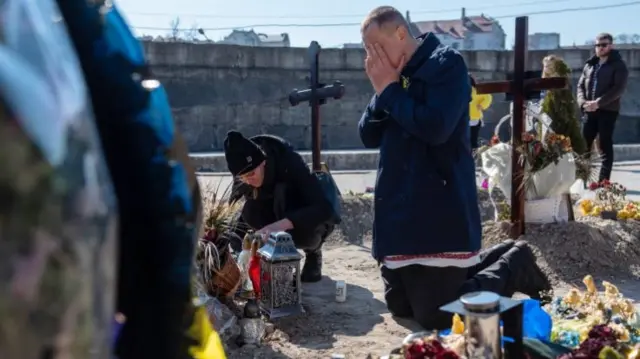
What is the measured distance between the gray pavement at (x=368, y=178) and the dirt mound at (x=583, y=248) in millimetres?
3450

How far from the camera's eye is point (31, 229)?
0.57 meters

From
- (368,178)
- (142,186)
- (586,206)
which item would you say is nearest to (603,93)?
(586,206)

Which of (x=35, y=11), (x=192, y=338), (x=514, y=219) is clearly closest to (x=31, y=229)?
(x=35, y=11)

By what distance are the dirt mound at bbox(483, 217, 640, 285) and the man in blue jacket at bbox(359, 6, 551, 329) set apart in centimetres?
138

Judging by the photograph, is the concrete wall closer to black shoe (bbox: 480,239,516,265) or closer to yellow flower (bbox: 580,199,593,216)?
yellow flower (bbox: 580,199,593,216)

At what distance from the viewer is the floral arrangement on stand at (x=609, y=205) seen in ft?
18.9

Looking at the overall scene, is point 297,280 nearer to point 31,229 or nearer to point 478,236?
point 478,236

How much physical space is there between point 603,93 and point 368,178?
170 inches

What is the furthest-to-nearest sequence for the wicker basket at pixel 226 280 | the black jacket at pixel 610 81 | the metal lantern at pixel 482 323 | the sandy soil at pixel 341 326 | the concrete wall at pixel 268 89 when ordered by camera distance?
the concrete wall at pixel 268 89
the black jacket at pixel 610 81
the wicker basket at pixel 226 280
the sandy soil at pixel 341 326
the metal lantern at pixel 482 323

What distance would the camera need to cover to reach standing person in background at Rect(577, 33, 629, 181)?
25.3 ft

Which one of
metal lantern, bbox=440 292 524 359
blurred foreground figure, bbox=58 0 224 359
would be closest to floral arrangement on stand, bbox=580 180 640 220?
metal lantern, bbox=440 292 524 359

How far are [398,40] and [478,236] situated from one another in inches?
40.2

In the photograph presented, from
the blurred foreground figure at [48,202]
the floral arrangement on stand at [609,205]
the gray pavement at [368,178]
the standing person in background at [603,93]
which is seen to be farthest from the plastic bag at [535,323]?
the gray pavement at [368,178]

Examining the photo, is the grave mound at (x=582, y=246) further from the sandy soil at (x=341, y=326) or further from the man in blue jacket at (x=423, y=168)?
the man in blue jacket at (x=423, y=168)
